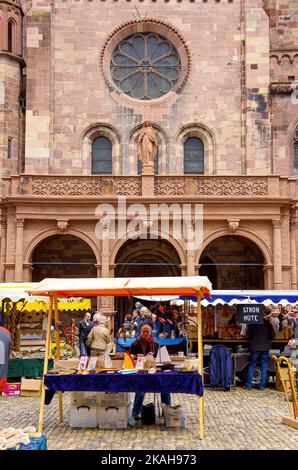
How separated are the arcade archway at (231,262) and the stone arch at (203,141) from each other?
11.0 ft

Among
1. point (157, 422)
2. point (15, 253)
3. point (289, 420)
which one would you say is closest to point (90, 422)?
point (157, 422)

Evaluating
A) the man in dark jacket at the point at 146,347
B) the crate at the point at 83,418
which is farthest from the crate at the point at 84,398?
the man in dark jacket at the point at 146,347

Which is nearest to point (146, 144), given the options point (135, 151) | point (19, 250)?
point (135, 151)

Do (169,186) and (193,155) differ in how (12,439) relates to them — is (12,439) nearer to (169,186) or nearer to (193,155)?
(169,186)

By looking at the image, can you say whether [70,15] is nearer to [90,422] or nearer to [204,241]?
[204,241]

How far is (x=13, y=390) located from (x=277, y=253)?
485 inches

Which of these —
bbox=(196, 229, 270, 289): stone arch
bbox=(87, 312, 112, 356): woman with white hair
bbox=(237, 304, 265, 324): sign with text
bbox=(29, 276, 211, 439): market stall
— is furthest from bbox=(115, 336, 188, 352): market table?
bbox=(196, 229, 270, 289): stone arch

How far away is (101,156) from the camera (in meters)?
30.2

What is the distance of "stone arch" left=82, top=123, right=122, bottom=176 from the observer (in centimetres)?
2977

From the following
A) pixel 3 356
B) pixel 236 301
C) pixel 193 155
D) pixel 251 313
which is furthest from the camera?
pixel 193 155

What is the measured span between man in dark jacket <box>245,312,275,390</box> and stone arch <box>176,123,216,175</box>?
14.7m

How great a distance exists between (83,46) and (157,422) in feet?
72.6

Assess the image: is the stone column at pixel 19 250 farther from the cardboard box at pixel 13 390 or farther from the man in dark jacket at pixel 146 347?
the man in dark jacket at pixel 146 347

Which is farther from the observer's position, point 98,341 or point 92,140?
point 92,140
